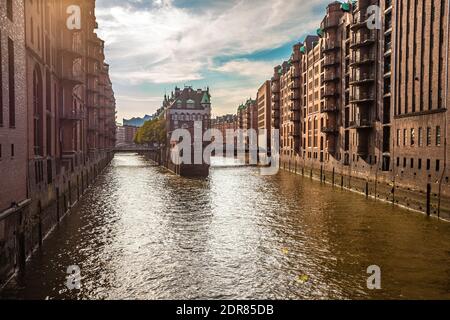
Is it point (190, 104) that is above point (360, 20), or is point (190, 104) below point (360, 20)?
below

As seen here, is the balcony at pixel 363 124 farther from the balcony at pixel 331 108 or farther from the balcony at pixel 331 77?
the balcony at pixel 331 77

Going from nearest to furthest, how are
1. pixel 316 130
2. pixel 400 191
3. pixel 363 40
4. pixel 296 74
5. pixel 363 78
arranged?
pixel 400 191 < pixel 363 40 < pixel 363 78 < pixel 316 130 < pixel 296 74

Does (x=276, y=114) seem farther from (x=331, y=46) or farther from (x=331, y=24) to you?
(x=331, y=24)

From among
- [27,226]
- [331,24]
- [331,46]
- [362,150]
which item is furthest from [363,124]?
[27,226]

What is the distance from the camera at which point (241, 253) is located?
1856cm

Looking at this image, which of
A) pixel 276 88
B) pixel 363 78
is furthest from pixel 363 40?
pixel 276 88

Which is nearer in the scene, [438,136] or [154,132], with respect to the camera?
[438,136]

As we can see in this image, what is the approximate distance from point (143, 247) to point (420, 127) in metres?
30.9

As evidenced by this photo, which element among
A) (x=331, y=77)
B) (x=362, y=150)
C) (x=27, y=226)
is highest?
(x=331, y=77)

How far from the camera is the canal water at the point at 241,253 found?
45.7 ft

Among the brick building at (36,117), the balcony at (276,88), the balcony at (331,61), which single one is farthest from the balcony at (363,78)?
the balcony at (276,88)

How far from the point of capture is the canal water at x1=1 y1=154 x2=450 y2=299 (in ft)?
45.7

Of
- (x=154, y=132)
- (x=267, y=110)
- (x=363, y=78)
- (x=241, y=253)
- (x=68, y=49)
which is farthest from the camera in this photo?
(x=154, y=132)
